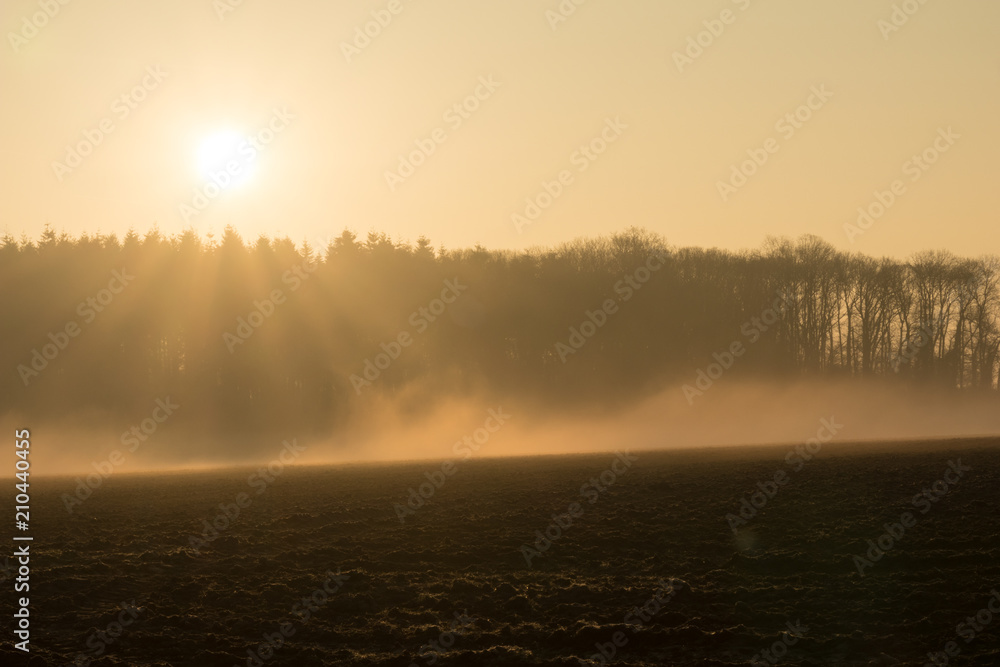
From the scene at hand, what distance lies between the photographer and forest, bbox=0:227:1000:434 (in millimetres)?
73875

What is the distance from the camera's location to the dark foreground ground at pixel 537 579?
1548 centimetres

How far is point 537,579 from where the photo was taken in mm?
19719

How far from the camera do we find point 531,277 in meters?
87.6

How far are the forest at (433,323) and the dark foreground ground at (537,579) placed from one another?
146ft

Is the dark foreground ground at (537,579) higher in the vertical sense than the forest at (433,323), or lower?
lower

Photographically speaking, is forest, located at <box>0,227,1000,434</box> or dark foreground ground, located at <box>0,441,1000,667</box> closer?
dark foreground ground, located at <box>0,441,1000,667</box>

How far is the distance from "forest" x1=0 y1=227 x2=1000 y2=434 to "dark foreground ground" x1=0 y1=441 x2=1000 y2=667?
4461 cm

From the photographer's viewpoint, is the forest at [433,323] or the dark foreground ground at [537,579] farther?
the forest at [433,323]

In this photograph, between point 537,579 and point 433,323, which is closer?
point 537,579

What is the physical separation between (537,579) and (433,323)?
63.9 metres

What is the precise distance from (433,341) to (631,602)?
6491cm

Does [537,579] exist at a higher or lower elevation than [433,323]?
lower

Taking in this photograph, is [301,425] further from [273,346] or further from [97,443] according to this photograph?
[97,443]

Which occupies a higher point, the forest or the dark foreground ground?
the forest
